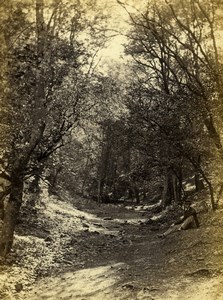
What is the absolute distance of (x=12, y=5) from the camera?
35.3 feet

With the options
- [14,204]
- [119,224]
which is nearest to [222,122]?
[14,204]

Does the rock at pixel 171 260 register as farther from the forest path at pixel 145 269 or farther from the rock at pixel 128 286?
the rock at pixel 128 286

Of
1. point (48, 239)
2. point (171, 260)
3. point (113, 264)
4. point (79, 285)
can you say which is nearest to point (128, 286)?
point (79, 285)

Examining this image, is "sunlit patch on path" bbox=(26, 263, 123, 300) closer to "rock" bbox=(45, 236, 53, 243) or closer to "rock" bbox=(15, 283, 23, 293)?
"rock" bbox=(15, 283, 23, 293)

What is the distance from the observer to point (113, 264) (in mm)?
12664

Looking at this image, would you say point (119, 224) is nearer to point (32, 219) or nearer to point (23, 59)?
point (32, 219)

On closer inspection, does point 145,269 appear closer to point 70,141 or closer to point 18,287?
point 18,287

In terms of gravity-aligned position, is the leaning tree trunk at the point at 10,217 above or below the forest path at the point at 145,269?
above

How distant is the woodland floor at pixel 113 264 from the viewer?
30.7ft

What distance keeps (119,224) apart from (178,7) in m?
12.0

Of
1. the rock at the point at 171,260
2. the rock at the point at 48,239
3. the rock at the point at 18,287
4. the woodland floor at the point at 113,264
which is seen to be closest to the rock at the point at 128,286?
the woodland floor at the point at 113,264

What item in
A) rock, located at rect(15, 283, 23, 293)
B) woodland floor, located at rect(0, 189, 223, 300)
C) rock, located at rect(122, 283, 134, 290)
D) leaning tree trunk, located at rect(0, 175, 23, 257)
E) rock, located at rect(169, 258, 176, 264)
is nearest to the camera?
woodland floor, located at rect(0, 189, 223, 300)

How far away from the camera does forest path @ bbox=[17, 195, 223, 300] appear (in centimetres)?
909

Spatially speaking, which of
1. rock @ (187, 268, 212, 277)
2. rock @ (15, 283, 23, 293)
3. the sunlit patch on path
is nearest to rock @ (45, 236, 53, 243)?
the sunlit patch on path
